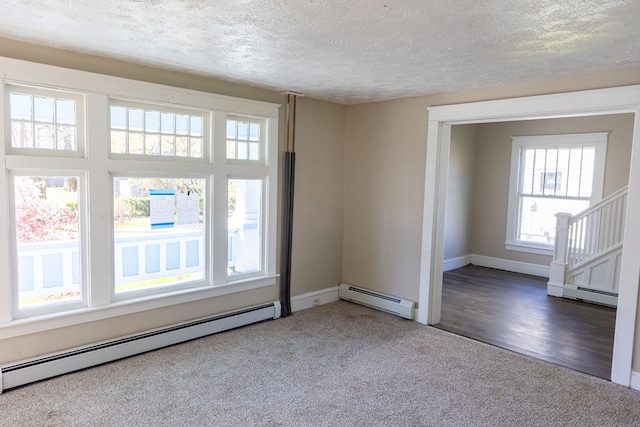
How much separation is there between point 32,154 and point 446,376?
3546 mm

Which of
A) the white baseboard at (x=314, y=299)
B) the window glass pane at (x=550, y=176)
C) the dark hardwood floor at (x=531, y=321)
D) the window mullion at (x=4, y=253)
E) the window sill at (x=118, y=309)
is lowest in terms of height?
the dark hardwood floor at (x=531, y=321)

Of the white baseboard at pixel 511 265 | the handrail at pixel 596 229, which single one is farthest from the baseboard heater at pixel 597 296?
the white baseboard at pixel 511 265

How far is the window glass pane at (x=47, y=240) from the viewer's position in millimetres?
2980

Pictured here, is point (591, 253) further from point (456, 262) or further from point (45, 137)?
point (45, 137)

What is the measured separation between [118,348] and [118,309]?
0.31 meters

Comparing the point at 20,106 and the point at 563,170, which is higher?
the point at 20,106

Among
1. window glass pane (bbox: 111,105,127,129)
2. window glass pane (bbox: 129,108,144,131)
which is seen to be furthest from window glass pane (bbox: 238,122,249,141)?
window glass pane (bbox: 111,105,127,129)

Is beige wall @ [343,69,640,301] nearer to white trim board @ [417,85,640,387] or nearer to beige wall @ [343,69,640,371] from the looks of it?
beige wall @ [343,69,640,371]

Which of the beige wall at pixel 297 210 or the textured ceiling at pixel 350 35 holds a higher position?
the textured ceiling at pixel 350 35

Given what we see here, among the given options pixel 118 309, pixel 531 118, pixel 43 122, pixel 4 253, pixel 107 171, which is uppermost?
pixel 531 118

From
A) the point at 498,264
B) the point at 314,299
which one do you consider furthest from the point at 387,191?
the point at 498,264

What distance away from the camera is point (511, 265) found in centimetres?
705

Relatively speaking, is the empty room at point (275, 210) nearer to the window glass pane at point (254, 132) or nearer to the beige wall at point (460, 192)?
the window glass pane at point (254, 132)

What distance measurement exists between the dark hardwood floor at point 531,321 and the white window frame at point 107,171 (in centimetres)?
244
